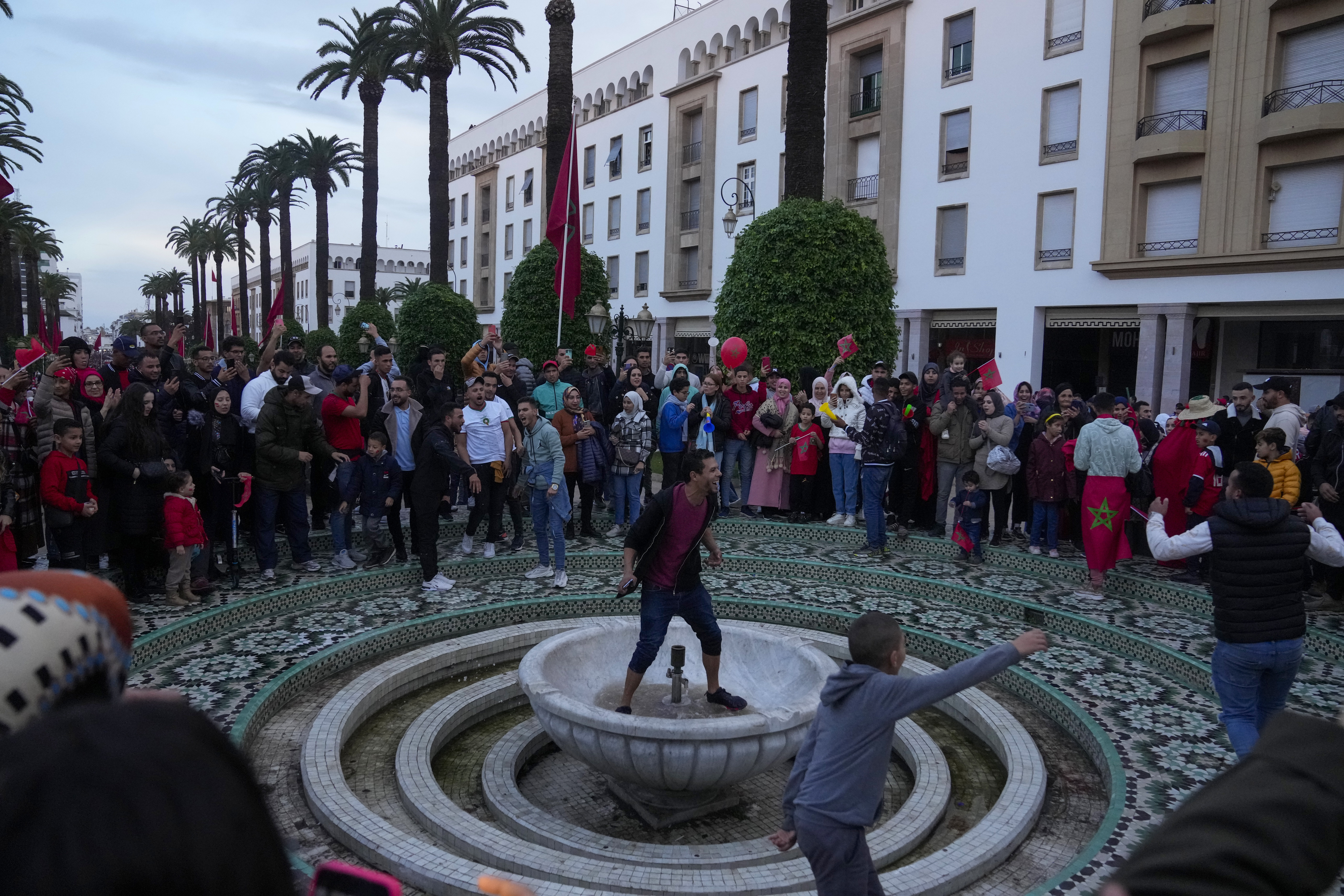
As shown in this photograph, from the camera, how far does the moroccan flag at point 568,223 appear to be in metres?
14.9

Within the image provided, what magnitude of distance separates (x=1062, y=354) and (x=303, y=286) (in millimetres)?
96291

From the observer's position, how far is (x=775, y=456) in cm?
1280

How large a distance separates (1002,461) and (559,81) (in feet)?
52.2

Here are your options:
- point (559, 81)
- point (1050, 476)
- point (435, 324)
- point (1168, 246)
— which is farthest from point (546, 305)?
point (1050, 476)

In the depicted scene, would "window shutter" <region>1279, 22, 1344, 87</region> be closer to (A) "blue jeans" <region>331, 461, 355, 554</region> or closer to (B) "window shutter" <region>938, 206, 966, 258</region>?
(B) "window shutter" <region>938, 206, 966, 258</region>

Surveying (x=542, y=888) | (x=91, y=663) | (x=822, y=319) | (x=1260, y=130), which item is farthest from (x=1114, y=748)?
(x=1260, y=130)

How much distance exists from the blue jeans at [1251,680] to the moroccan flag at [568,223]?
11400 mm

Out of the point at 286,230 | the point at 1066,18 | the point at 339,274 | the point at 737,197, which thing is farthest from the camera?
the point at 339,274

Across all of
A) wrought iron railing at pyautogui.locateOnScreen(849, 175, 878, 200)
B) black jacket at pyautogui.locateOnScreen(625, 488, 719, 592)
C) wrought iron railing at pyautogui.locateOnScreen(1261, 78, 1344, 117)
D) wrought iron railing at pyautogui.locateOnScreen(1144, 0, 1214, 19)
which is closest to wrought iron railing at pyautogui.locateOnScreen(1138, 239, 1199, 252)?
wrought iron railing at pyautogui.locateOnScreen(1261, 78, 1344, 117)

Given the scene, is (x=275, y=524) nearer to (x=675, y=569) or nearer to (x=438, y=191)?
(x=675, y=569)

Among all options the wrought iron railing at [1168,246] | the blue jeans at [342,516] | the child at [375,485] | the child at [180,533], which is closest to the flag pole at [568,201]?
the child at [375,485]

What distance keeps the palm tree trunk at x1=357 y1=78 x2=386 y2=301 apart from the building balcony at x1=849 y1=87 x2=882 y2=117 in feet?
55.1

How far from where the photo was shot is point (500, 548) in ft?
36.4

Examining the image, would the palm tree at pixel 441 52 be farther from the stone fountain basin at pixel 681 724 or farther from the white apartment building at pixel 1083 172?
the stone fountain basin at pixel 681 724
